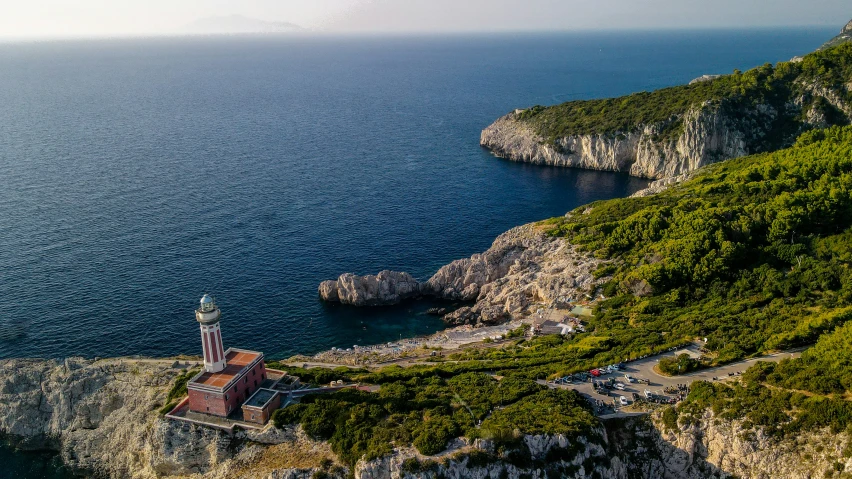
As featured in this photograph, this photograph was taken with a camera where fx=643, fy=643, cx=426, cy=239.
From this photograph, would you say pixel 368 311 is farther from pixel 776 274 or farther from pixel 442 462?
pixel 776 274

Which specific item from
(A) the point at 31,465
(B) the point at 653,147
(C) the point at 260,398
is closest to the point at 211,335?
(C) the point at 260,398

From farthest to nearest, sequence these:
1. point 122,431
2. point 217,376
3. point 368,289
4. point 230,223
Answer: point 230,223
point 368,289
point 122,431
point 217,376

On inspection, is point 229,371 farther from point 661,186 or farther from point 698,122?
point 698,122

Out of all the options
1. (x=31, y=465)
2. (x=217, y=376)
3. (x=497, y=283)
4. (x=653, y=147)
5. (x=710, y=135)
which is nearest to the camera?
(x=217, y=376)

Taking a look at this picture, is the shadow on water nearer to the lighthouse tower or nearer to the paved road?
the lighthouse tower

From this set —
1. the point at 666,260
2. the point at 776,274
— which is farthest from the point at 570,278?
the point at 776,274

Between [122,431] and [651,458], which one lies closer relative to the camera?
[651,458]

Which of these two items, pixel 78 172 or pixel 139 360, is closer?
pixel 139 360

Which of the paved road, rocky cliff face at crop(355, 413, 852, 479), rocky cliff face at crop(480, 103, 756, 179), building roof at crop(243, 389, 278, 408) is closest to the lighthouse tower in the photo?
building roof at crop(243, 389, 278, 408)
